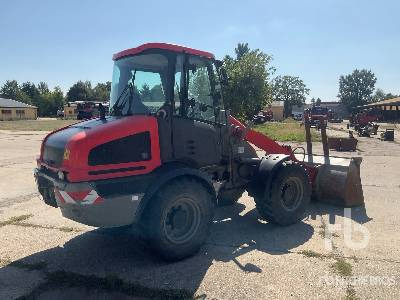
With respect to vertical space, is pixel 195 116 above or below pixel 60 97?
below

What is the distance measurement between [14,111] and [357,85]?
287 feet

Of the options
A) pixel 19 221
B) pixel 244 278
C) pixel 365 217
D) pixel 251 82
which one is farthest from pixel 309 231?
pixel 251 82

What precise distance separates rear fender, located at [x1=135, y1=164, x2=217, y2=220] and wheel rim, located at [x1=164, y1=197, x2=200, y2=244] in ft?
0.99

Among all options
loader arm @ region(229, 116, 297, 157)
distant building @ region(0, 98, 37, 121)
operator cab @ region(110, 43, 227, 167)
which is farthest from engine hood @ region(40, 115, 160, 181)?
distant building @ region(0, 98, 37, 121)

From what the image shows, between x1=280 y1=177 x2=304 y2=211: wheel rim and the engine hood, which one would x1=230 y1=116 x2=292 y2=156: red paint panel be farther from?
Result: the engine hood

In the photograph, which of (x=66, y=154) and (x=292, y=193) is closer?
(x=66, y=154)

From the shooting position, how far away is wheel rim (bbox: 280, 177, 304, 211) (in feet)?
20.7

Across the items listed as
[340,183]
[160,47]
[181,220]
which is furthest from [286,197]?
[160,47]

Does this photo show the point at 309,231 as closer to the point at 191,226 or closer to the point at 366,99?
the point at 191,226

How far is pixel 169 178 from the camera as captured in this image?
4617 millimetres

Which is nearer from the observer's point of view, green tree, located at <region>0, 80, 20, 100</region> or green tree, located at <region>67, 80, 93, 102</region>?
green tree, located at <region>67, 80, 93, 102</region>

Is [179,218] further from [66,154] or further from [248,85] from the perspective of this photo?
[248,85]

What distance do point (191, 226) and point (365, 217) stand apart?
10.9 ft

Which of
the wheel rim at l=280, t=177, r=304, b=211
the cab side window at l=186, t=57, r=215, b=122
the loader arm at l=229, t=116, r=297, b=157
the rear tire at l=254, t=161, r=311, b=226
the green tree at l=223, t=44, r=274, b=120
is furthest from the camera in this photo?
the green tree at l=223, t=44, r=274, b=120
